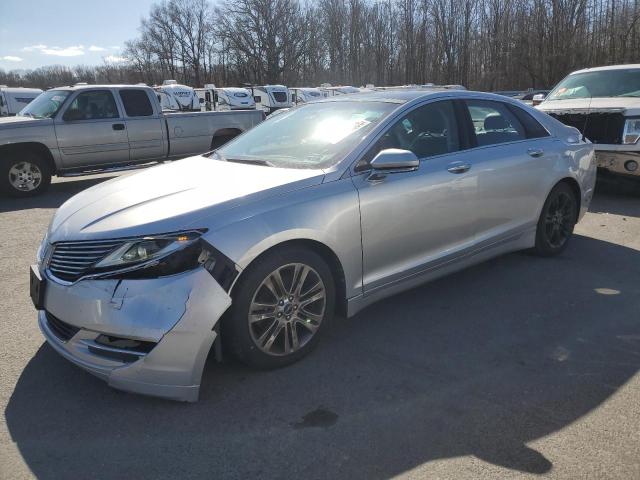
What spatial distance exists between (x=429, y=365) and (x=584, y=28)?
4505 centimetres

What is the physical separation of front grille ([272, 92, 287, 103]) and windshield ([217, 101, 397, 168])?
26287 mm

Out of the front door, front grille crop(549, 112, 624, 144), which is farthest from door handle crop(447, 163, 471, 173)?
front grille crop(549, 112, 624, 144)

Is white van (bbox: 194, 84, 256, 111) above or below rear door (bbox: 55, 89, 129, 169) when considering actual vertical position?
above

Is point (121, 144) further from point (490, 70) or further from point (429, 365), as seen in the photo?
point (490, 70)

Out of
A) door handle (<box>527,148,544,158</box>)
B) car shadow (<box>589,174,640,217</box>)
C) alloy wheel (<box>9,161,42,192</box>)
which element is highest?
door handle (<box>527,148,544,158</box>)

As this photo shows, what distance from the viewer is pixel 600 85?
8906 mm

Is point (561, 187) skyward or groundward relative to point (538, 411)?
skyward

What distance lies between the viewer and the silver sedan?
8.99ft

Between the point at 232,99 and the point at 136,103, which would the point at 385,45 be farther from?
the point at 136,103

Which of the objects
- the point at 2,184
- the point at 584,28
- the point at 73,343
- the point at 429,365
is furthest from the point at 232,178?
the point at 584,28

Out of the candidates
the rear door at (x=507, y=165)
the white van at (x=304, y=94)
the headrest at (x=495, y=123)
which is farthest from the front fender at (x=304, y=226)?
the white van at (x=304, y=94)

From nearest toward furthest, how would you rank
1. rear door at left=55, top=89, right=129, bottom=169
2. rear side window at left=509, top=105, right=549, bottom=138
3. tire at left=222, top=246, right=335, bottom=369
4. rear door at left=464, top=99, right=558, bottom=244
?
tire at left=222, top=246, right=335, bottom=369
rear door at left=464, top=99, right=558, bottom=244
rear side window at left=509, top=105, right=549, bottom=138
rear door at left=55, top=89, right=129, bottom=169

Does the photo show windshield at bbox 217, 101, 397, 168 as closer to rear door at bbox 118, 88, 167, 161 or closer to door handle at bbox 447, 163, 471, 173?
door handle at bbox 447, 163, 471, 173

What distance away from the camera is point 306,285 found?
129 inches
